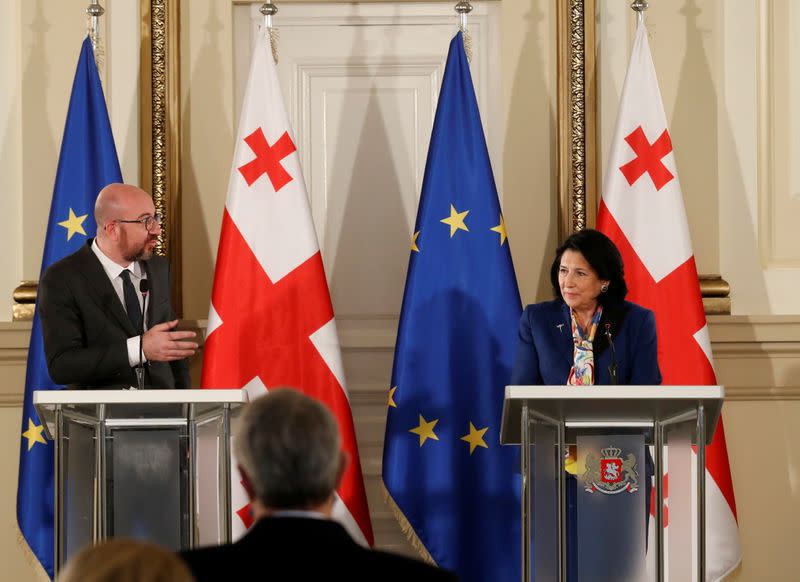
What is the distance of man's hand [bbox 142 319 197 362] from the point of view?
13.1 feet

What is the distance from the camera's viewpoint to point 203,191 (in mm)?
5199

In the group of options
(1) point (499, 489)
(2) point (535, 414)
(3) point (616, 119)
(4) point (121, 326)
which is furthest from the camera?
(3) point (616, 119)

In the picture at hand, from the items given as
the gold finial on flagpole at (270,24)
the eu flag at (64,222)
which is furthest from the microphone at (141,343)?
the gold finial on flagpole at (270,24)

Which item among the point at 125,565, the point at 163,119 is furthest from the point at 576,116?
the point at 125,565

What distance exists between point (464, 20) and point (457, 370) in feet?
4.44

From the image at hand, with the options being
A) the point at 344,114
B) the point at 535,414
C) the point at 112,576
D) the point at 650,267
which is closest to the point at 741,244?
A: the point at 650,267

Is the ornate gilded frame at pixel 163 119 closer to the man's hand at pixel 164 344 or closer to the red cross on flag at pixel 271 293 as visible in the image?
the red cross on flag at pixel 271 293

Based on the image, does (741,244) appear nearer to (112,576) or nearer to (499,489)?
(499,489)

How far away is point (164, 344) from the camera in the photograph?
3994 millimetres

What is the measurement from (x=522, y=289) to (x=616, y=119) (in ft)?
2.52

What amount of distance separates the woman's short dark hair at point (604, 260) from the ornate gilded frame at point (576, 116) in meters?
1.07

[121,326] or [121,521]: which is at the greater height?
[121,326]

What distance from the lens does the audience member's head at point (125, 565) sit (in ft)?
4.85

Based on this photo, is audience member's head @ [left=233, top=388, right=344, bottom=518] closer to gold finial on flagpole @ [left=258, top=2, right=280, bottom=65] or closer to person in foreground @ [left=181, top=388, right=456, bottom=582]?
person in foreground @ [left=181, top=388, right=456, bottom=582]
